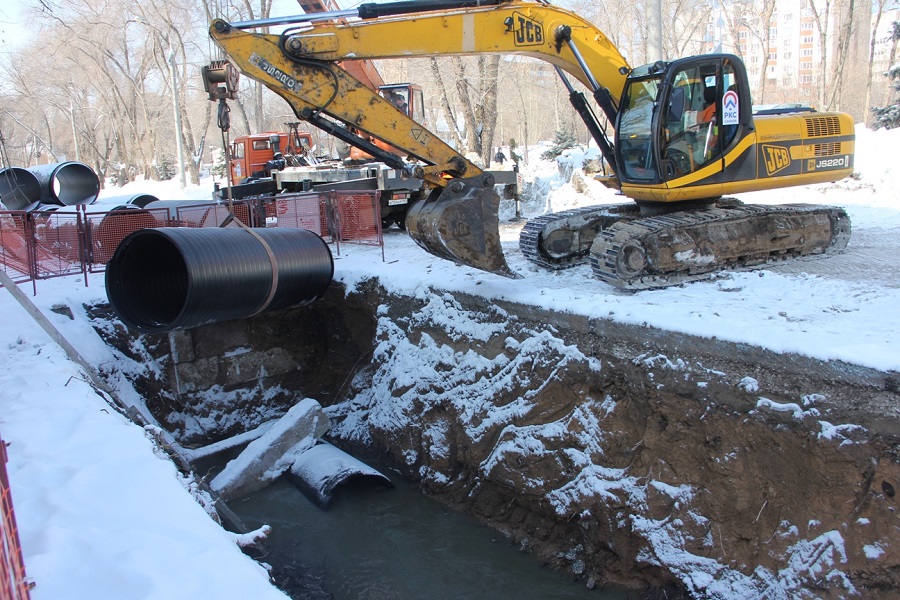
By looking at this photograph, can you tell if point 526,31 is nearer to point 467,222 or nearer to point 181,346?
point 467,222

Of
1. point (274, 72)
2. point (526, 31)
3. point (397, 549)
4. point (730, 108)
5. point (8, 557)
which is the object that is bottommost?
point (397, 549)

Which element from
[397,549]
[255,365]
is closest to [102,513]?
[397,549]

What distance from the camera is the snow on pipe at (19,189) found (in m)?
12.2

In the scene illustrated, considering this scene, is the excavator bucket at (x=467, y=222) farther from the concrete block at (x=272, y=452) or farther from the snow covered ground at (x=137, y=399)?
the concrete block at (x=272, y=452)

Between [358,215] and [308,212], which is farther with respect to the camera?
[308,212]

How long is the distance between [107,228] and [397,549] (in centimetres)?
686

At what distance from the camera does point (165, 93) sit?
48.1 metres

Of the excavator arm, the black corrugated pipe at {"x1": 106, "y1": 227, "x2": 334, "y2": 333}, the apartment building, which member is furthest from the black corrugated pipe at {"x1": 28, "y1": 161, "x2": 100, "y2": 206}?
the apartment building

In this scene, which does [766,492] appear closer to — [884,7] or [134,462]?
[134,462]

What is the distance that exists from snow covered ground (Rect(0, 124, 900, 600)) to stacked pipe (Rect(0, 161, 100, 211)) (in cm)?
349

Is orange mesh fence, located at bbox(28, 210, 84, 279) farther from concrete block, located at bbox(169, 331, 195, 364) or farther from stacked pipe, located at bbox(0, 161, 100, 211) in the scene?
stacked pipe, located at bbox(0, 161, 100, 211)

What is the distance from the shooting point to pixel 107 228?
10031mm

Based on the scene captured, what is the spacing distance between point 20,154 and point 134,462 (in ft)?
243

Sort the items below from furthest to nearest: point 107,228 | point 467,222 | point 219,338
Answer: point 107,228
point 219,338
point 467,222
